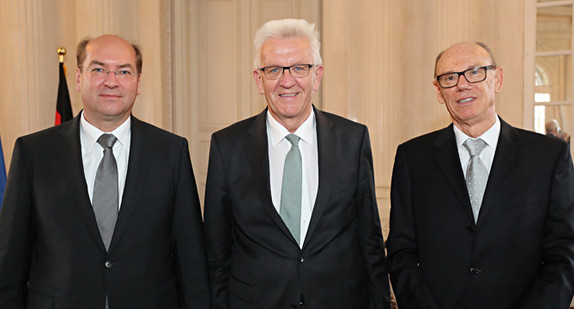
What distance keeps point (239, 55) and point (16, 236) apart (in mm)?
4676

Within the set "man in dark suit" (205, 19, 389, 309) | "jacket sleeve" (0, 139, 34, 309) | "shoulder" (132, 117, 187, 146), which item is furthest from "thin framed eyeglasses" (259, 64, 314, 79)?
"jacket sleeve" (0, 139, 34, 309)

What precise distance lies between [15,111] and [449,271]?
4327 mm

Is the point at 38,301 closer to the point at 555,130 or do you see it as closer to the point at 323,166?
the point at 323,166

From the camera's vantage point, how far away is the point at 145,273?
204 centimetres

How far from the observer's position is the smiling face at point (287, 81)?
7.13ft

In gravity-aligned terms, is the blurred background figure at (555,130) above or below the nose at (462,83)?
below

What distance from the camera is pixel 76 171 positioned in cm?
202

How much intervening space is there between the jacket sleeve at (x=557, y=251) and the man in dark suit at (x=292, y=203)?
23.0 inches

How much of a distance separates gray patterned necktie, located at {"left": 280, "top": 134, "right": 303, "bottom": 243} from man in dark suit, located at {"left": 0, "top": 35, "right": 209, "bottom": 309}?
358mm

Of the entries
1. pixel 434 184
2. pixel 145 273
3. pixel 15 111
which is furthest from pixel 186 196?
pixel 15 111

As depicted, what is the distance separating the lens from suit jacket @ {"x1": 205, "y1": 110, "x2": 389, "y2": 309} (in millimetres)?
2125

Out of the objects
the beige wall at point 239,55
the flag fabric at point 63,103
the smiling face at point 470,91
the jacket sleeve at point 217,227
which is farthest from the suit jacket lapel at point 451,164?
the flag fabric at point 63,103

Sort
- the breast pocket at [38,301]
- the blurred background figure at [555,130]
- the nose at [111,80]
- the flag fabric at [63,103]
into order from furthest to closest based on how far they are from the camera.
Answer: the blurred background figure at [555,130] < the flag fabric at [63,103] < the nose at [111,80] < the breast pocket at [38,301]

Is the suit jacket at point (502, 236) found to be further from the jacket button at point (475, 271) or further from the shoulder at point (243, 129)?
the shoulder at point (243, 129)
